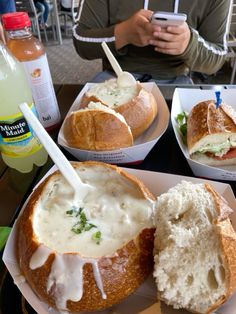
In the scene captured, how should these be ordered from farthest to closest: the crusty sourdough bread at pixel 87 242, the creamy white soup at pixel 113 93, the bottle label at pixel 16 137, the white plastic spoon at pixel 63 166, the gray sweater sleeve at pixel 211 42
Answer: the gray sweater sleeve at pixel 211 42 → the creamy white soup at pixel 113 93 → the bottle label at pixel 16 137 → the white plastic spoon at pixel 63 166 → the crusty sourdough bread at pixel 87 242

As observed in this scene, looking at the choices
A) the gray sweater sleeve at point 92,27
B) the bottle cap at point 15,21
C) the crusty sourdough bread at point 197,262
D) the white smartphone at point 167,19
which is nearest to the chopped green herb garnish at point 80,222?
the crusty sourdough bread at point 197,262

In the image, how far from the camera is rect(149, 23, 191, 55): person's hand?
3.87 feet

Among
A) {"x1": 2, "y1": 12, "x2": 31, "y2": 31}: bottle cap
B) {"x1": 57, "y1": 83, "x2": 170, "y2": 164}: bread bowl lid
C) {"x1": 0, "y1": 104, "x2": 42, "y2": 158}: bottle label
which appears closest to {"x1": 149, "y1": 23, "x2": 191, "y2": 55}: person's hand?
{"x1": 57, "y1": 83, "x2": 170, "y2": 164}: bread bowl lid

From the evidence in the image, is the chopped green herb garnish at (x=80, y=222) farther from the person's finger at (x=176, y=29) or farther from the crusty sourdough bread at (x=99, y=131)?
the person's finger at (x=176, y=29)

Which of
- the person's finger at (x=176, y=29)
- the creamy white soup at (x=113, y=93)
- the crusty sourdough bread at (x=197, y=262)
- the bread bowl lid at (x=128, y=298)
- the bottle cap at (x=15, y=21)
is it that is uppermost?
the bottle cap at (x=15, y=21)

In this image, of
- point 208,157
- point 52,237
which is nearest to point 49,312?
point 52,237

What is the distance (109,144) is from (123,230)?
0.32 meters

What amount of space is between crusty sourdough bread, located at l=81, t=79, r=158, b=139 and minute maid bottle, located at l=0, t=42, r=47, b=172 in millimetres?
237

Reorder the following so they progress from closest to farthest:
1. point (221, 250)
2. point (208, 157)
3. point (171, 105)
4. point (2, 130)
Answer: point (221, 250) < point (2, 130) < point (208, 157) < point (171, 105)

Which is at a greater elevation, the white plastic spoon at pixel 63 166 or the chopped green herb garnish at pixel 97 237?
the white plastic spoon at pixel 63 166

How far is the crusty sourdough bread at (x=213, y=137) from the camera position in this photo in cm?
87

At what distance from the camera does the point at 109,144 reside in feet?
2.75

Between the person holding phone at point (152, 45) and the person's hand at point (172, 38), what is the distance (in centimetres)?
7

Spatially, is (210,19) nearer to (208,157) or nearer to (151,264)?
(208,157)
